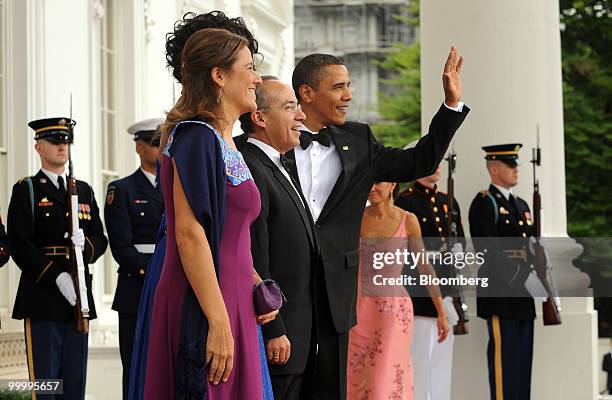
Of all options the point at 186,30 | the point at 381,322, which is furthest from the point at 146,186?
the point at 186,30

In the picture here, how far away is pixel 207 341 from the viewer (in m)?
4.15

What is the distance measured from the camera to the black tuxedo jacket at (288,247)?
5266 mm

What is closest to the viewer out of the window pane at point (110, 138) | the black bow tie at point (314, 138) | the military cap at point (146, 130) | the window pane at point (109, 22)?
the black bow tie at point (314, 138)

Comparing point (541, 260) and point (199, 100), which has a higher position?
point (199, 100)

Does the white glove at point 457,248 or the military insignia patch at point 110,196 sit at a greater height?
the military insignia patch at point 110,196

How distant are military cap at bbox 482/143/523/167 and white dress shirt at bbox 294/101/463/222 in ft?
12.4

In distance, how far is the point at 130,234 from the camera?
8312mm

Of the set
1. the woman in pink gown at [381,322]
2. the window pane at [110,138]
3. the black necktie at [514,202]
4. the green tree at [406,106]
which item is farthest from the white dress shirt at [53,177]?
the green tree at [406,106]

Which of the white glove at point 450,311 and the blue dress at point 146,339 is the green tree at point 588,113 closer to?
the white glove at point 450,311

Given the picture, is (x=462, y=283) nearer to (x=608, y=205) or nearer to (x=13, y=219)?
(x=13, y=219)

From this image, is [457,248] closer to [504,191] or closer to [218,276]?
[504,191]

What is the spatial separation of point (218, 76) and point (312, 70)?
173 cm

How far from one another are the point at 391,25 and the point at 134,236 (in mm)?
45703

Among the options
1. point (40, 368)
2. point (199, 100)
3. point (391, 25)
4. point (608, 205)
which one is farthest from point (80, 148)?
point (391, 25)
